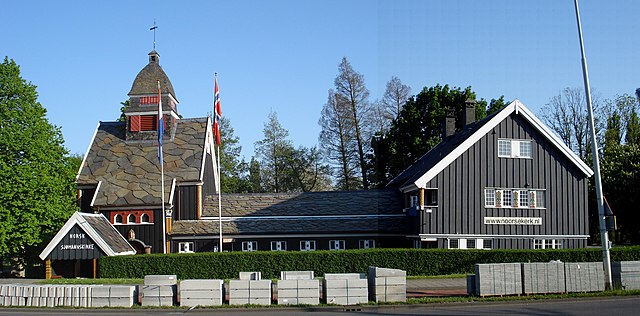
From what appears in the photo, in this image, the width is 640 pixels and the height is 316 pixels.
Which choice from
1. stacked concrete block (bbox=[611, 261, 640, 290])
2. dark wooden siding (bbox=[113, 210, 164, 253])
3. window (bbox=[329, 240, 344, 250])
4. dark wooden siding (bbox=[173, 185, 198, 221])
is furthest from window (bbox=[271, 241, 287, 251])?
stacked concrete block (bbox=[611, 261, 640, 290])

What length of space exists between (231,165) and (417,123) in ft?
82.9

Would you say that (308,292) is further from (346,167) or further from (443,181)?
(346,167)

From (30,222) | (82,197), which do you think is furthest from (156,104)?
(30,222)

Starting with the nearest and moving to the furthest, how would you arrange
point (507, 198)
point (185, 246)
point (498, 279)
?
point (498, 279) < point (507, 198) < point (185, 246)

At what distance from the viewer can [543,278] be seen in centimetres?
2402

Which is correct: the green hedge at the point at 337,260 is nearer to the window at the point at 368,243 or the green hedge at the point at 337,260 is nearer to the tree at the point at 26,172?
the window at the point at 368,243

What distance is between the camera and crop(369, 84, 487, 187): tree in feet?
193

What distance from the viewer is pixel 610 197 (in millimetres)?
50594

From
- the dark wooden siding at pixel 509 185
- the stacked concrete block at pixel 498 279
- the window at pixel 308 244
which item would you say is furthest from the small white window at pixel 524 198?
the stacked concrete block at pixel 498 279

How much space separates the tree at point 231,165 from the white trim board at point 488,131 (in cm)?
3889

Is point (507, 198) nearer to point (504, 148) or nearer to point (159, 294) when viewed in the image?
point (504, 148)

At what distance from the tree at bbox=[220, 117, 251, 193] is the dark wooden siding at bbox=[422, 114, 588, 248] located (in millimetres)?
→ 39938

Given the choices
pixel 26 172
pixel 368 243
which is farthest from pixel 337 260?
pixel 26 172

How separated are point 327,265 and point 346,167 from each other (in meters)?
28.9
